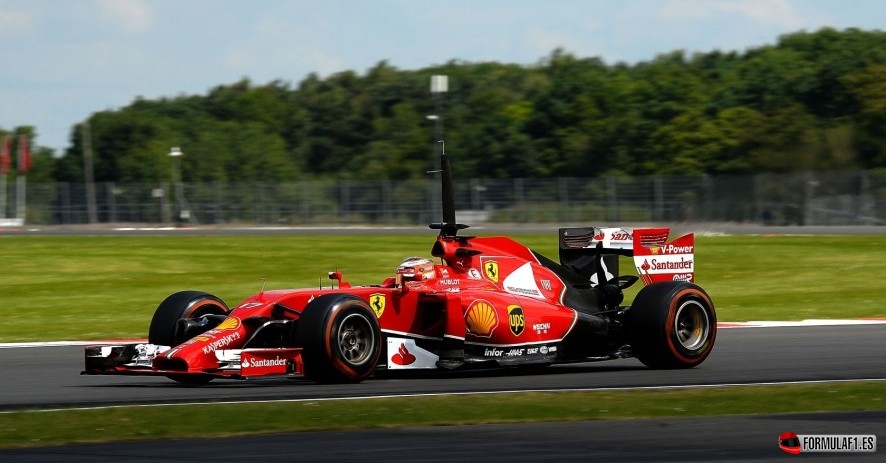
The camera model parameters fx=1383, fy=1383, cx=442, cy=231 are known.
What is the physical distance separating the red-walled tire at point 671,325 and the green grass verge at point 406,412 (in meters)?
2.13

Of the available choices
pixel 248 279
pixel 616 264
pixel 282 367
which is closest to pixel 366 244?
pixel 248 279

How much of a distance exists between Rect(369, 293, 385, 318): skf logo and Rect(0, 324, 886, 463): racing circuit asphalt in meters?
0.70

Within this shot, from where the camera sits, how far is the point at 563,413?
10.9 m

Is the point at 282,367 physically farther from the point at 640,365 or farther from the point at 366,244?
the point at 366,244

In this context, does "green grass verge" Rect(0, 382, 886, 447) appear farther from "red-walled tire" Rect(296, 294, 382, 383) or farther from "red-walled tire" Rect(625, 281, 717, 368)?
"red-walled tire" Rect(625, 281, 717, 368)

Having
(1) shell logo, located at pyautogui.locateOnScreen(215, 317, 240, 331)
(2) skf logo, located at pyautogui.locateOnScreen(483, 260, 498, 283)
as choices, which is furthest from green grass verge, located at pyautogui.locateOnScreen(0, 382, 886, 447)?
(2) skf logo, located at pyautogui.locateOnScreen(483, 260, 498, 283)

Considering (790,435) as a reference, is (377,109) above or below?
above

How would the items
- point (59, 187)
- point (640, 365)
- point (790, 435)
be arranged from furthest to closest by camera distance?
point (59, 187), point (640, 365), point (790, 435)

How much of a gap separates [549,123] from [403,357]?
240ft

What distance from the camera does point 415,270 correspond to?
45.4 ft

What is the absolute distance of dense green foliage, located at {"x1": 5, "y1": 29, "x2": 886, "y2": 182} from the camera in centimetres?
6844

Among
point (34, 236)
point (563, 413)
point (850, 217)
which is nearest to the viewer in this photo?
point (563, 413)

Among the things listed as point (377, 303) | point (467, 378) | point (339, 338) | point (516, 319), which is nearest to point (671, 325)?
point (516, 319)

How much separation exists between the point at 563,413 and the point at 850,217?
44250 mm
